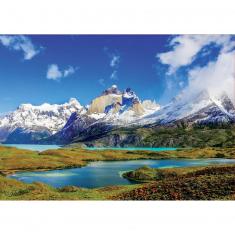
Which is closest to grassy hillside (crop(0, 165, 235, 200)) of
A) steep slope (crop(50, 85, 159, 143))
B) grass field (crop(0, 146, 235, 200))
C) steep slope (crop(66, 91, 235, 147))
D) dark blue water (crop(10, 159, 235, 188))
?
grass field (crop(0, 146, 235, 200))

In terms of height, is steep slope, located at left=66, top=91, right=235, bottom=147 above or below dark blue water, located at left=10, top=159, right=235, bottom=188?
above

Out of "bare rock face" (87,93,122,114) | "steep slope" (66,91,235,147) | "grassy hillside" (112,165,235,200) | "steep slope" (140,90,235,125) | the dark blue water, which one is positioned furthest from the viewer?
"steep slope" (66,91,235,147)

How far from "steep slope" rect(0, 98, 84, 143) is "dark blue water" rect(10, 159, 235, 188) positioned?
143 centimetres

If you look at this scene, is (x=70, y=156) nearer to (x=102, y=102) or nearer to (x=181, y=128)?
(x=102, y=102)

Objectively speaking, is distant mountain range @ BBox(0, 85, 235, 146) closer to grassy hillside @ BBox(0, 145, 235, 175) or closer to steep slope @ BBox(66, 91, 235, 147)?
steep slope @ BBox(66, 91, 235, 147)

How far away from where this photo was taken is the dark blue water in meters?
15.1

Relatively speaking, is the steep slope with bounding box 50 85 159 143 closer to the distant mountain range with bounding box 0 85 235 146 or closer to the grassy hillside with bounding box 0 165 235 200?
the distant mountain range with bounding box 0 85 235 146

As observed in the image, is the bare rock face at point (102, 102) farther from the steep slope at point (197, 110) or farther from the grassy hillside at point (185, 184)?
the grassy hillside at point (185, 184)

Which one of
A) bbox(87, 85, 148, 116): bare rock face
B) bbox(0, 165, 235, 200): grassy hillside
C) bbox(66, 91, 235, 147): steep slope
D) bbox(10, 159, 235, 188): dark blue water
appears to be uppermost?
bbox(87, 85, 148, 116): bare rock face

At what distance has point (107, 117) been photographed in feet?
53.3

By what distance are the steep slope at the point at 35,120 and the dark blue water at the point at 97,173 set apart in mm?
1428

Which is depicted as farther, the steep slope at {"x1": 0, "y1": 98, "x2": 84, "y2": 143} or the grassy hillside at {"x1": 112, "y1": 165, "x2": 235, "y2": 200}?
the steep slope at {"x1": 0, "y1": 98, "x2": 84, "y2": 143}

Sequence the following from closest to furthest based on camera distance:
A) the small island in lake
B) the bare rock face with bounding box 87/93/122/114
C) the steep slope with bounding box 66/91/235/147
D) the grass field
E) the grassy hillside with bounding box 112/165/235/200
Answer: the grassy hillside with bounding box 112/165/235/200 → the grass field → the small island in lake → the bare rock face with bounding box 87/93/122/114 → the steep slope with bounding box 66/91/235/147

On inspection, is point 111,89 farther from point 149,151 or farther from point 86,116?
point 149,151
